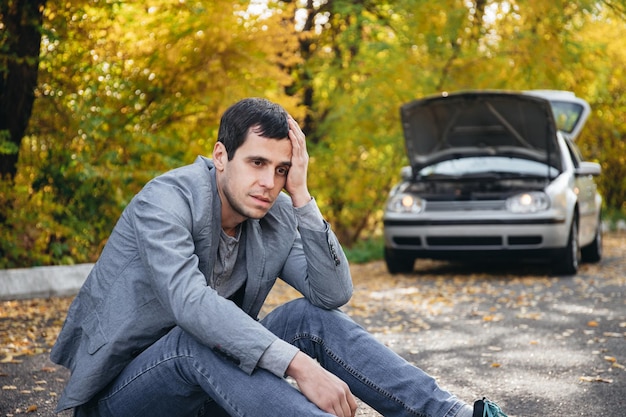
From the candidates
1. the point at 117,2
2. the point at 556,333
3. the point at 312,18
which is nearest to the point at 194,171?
the point at 556,333

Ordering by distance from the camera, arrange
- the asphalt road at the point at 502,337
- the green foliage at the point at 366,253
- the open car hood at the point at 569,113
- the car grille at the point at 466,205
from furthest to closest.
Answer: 1. the green foliage at the point at 366,253
2. the open car hood at the point at 569,113
3. the car grille at the point at 466,205
4. the asphalt road at the point at 502,337

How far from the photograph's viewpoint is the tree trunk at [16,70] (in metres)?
8.59

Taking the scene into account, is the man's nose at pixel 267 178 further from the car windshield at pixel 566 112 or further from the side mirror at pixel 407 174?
the car windshield at pixel 566 112

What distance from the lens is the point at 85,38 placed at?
9.35m

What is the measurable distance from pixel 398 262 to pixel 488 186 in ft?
4.67

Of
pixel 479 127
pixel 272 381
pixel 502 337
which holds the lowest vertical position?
pixel 502 337

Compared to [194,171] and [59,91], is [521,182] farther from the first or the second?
[194,171]

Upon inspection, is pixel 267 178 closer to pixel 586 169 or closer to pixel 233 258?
pixel 233 258

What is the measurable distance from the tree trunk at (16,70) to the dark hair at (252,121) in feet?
18.9

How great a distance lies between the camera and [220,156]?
3.25m

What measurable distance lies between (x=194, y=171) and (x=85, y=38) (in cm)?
672

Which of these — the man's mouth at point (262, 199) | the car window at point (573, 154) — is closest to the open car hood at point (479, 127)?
the car window at point (573, 154)

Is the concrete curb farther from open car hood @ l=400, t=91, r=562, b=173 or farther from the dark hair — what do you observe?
the dark hair

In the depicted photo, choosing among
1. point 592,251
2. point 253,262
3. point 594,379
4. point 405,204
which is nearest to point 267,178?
point 253,262
